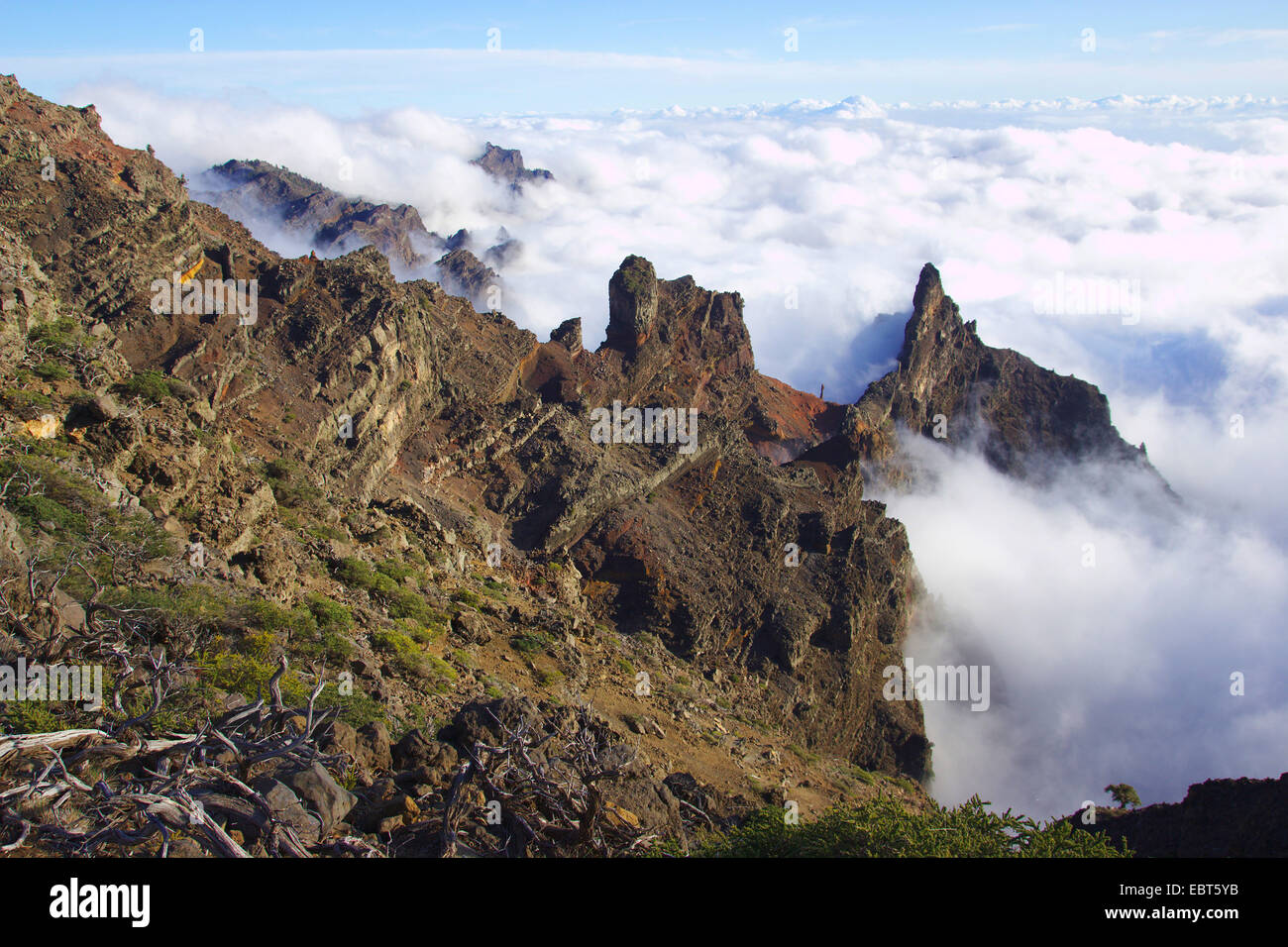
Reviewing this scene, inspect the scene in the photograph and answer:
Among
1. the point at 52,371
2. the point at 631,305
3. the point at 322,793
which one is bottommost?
the point at 322,793

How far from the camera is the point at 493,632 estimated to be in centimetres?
2708

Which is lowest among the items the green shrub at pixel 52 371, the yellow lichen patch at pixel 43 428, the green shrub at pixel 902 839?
the green shrub at pixel 902 839

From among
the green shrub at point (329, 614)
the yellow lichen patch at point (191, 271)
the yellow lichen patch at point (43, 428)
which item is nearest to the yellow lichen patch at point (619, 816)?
the green shrub at point (329, 614)

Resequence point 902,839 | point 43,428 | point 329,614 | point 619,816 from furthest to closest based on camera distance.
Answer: point 329,614 < point 43,428 < point 902,839 < point 619,816

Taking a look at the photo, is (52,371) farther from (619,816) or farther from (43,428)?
(619,816)

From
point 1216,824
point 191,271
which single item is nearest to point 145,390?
point 191,271

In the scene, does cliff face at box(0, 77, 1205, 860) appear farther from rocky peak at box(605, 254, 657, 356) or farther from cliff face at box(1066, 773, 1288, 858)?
cliff face at box(1066, 773, 1288, 858)

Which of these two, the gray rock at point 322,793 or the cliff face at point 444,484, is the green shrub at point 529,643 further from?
the gray rock at point 322,793

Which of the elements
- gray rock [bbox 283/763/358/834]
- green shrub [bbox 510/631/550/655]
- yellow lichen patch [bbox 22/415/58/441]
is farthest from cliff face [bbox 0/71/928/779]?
gray rock [bbox 283/763/358/834]

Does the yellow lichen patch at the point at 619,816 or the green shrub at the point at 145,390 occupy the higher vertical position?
the green shrub at the point at 145,390

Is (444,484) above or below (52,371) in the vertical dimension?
below

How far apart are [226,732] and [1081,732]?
234 ft
